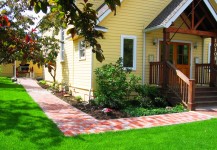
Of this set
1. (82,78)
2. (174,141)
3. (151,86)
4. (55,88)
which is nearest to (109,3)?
(174,141)

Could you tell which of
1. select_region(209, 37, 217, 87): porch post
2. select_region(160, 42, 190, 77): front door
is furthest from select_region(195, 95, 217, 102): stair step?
select_region(160, 42, 190, 77): front door

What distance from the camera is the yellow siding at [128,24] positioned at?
12172 mm

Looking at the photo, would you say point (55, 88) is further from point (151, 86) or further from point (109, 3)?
point (109, 3)

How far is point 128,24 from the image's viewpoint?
12633 mm

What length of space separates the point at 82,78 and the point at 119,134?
672 cm

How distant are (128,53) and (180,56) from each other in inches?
119

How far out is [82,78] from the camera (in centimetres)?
1315

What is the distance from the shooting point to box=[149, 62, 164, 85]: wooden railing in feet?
40.0

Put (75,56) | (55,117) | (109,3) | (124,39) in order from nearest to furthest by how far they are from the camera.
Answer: (109,3) → (55,117) → (124,39) → (75,56)

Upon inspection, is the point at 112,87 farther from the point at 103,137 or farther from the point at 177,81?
the point at 103,137

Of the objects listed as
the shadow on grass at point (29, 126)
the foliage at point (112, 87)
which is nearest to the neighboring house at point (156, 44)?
the foliage at point (112, 87)

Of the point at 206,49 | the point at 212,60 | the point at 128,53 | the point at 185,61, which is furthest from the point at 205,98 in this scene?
the point at 128,53

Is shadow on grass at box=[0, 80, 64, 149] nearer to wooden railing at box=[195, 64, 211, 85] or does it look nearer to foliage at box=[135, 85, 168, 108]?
foliage at box=[135, 85, 168, 108]

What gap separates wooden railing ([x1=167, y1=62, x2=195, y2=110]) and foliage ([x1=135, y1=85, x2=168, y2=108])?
2.02ft
